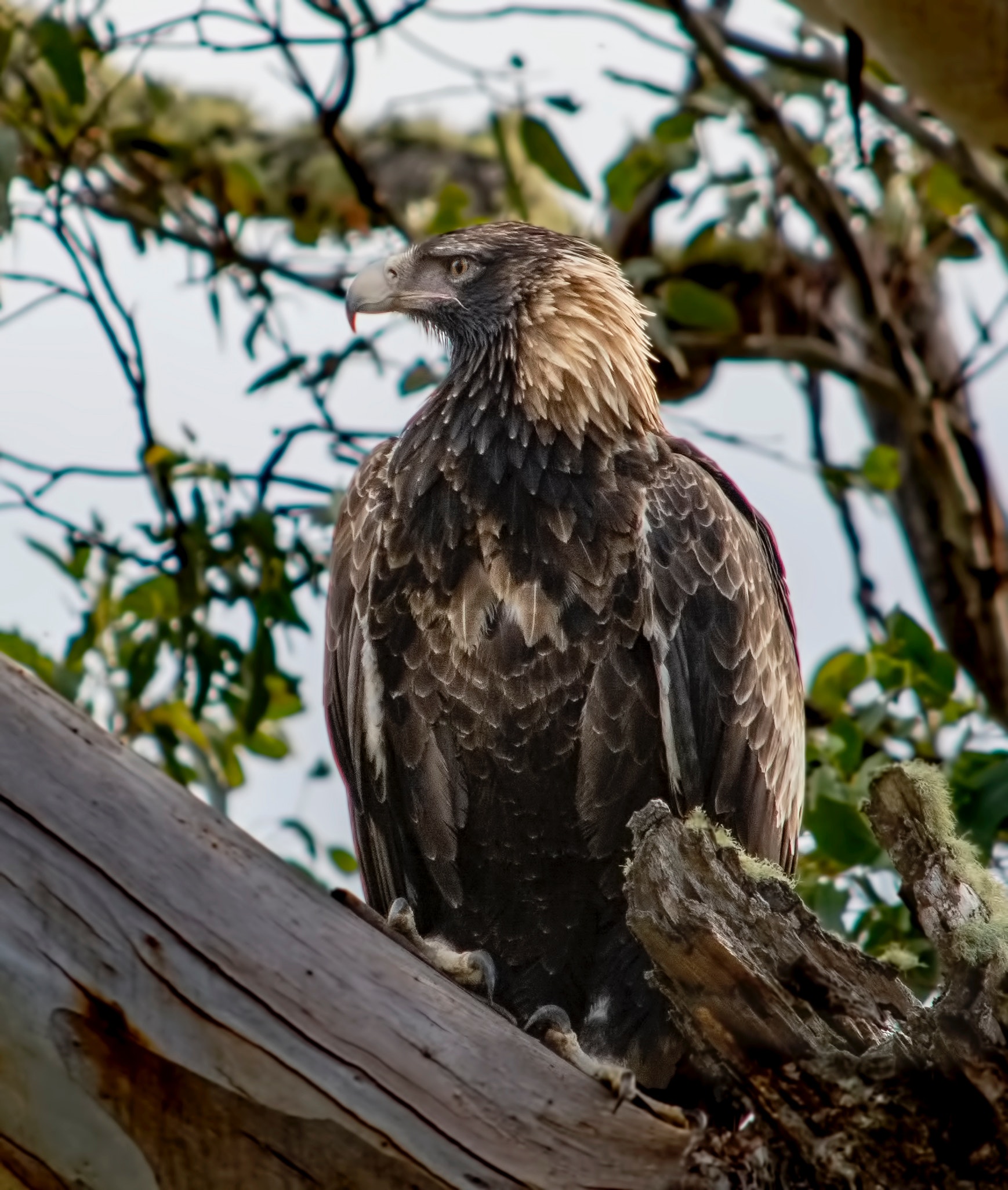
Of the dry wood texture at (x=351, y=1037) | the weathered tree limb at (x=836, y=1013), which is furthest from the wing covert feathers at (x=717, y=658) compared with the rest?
the dry wood texture at (x=351, y=1037)

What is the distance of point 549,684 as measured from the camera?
4.27 meters

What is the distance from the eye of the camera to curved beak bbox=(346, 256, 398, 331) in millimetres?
5129

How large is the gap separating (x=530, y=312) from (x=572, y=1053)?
2.60m

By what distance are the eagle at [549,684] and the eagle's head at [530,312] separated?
0.15 feet

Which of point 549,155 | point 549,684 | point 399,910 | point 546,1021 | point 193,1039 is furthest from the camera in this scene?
point 549,155

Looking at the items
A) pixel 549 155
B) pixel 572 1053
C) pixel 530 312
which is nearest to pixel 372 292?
pixel 530 312

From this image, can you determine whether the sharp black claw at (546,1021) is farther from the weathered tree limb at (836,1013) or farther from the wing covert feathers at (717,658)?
the weathered tree limb at (836,1013)

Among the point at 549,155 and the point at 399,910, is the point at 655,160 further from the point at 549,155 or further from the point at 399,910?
the point at 399,910

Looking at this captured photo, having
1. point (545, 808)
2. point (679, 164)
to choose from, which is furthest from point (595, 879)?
point (679, 164)

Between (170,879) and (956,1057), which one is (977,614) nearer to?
(956,1057)

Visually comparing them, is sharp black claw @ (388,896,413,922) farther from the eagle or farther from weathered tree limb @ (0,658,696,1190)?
weathered tree limb @ (0,658,696,1190)

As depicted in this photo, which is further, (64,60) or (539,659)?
(64,60)

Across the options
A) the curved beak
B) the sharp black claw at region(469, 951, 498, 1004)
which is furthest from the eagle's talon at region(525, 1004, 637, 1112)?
the curved beak

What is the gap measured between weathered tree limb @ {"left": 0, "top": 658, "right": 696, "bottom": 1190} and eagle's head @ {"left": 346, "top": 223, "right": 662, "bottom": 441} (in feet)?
7.73
